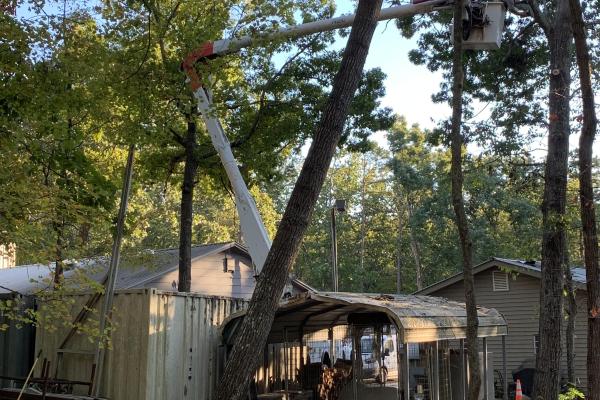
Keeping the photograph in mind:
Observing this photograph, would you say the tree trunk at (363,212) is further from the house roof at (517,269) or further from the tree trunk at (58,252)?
the tree trunk at (58,252)

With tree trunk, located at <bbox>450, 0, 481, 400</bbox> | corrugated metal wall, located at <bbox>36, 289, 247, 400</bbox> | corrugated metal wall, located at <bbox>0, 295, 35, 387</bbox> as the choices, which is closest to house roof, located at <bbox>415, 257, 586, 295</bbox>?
corrugated metal wall, located at <bbox>36, 289, 247, 400</bbox>

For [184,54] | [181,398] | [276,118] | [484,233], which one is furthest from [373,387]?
[484,233]

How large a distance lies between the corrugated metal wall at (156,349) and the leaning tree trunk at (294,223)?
3.99m

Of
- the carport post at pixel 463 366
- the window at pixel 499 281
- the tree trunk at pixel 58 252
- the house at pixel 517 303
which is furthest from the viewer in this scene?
the window at pixel 499 281

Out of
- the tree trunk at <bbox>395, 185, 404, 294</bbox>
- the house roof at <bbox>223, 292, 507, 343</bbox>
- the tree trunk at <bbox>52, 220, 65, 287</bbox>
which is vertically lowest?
the house roof at <bbox>223, 292, 507, 343</bbox>

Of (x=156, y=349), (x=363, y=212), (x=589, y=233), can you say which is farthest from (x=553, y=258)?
(x=363, y=212)

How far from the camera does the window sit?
72.8 ft

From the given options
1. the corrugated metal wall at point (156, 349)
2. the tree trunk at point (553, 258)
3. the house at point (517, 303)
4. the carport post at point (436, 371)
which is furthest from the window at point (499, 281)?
the corrugated metal wall at point (156, 349)

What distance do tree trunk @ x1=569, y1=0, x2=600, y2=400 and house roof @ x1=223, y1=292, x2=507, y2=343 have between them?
9.13 feet

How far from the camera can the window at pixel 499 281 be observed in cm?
2220

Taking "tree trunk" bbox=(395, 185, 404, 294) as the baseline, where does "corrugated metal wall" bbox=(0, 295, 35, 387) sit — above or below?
below

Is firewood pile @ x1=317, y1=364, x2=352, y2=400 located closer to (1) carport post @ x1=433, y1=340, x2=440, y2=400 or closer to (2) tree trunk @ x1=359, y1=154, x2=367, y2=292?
(1) carport post @ x1=433, y1=340, x2=440, y2=400

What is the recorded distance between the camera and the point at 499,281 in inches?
881

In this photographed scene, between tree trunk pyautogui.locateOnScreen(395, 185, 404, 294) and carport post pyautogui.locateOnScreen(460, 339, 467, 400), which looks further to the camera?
tree trunk pyautogui.locateOnScreen(395, 185, 404, 294)
